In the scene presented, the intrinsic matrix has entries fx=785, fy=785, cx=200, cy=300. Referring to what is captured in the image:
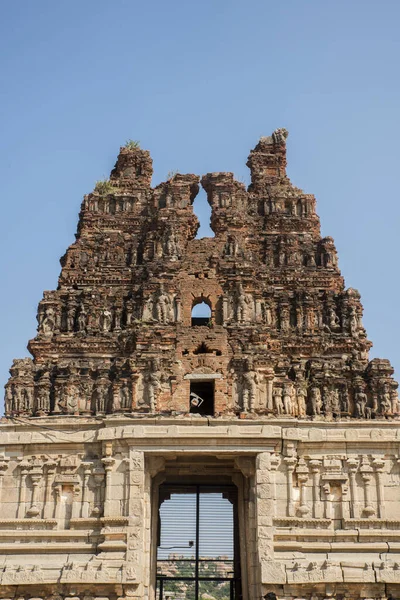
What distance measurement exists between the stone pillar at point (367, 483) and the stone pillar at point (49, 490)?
9154 mm

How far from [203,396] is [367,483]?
265 inches

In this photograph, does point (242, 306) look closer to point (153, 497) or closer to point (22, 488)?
point (153, 497)

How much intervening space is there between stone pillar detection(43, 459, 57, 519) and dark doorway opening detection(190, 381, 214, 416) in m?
5.38

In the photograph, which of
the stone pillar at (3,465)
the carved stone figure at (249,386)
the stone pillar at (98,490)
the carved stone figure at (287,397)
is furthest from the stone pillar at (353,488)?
the stone pillar at (3,465)

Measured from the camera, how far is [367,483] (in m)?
23.1

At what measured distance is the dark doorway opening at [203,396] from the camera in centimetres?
2686

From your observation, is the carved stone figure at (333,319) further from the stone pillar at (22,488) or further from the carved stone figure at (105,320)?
the stone pillar at (22,488)

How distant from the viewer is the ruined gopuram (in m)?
22.2

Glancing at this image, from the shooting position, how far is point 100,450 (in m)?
23.7

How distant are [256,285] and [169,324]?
3583 millimetres

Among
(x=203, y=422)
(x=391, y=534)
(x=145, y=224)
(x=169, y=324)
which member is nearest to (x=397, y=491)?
(x=391, y=534)

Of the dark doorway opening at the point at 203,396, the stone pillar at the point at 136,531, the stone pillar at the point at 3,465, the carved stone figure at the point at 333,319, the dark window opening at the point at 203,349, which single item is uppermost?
the carved stone figure at the point at 333,319

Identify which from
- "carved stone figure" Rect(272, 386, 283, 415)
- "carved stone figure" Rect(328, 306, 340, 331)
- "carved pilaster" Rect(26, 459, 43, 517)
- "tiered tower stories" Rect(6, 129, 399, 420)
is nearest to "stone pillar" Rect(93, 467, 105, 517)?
"carved pilaster" Rect(26, 459, 43, 517)

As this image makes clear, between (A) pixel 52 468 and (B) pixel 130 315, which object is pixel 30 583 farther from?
(B) pixel 130 315
